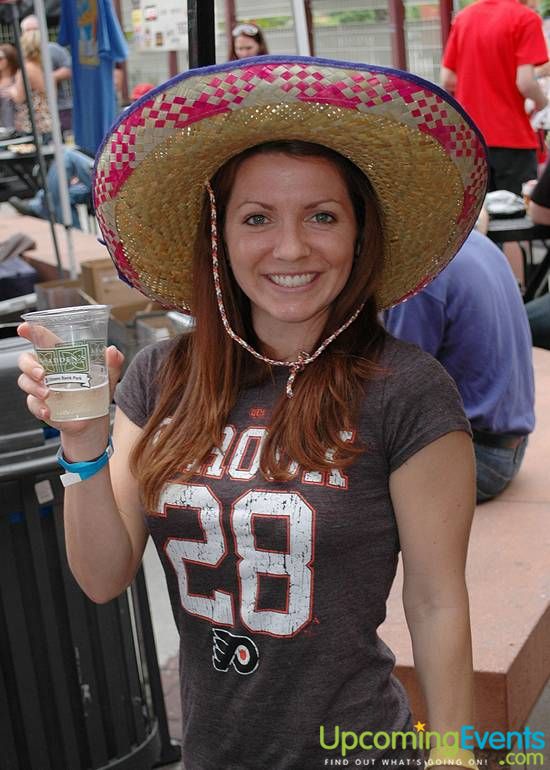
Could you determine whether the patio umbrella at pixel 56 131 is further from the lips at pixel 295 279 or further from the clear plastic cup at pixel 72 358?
the clear plastic cup at pixel 72 358

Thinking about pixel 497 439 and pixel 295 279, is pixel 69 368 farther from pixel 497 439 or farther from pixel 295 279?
pixel 497 439

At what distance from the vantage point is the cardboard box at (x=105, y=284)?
5742mm

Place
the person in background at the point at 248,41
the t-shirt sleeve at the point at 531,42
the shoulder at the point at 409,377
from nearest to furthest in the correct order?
the shoulder at the point at 409,377 → the t-shirt sleeve at the point at 531,42 → the person in background at the point at 248,41

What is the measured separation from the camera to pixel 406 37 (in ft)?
46.9

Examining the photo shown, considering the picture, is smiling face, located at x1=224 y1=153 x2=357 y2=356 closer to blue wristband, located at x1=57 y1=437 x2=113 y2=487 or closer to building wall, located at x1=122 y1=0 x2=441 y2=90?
blue wristband, located at x1=57 y1=437 x2=113 y2=487

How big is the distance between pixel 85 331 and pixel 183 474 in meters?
0.30

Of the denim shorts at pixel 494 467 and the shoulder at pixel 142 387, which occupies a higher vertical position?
the shoulder at pixel 142 387

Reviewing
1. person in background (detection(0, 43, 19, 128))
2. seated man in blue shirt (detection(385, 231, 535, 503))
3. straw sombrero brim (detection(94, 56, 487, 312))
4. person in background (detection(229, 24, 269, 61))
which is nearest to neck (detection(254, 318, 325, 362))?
straw sombrero brim (detection(94, 56, 487, 312))

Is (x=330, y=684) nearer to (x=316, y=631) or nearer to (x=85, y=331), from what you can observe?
(x=316, y=631)

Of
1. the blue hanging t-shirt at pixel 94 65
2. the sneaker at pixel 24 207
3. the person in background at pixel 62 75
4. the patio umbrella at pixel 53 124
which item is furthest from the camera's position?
the sneaker at pixel 24 207

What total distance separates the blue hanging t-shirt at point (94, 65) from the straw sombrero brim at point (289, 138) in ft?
15.4

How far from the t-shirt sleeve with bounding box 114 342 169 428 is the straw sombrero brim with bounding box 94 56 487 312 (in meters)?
0.29

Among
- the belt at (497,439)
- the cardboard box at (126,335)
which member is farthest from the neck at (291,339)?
the cardboard box at (126,335)

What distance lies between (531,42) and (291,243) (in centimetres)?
607
